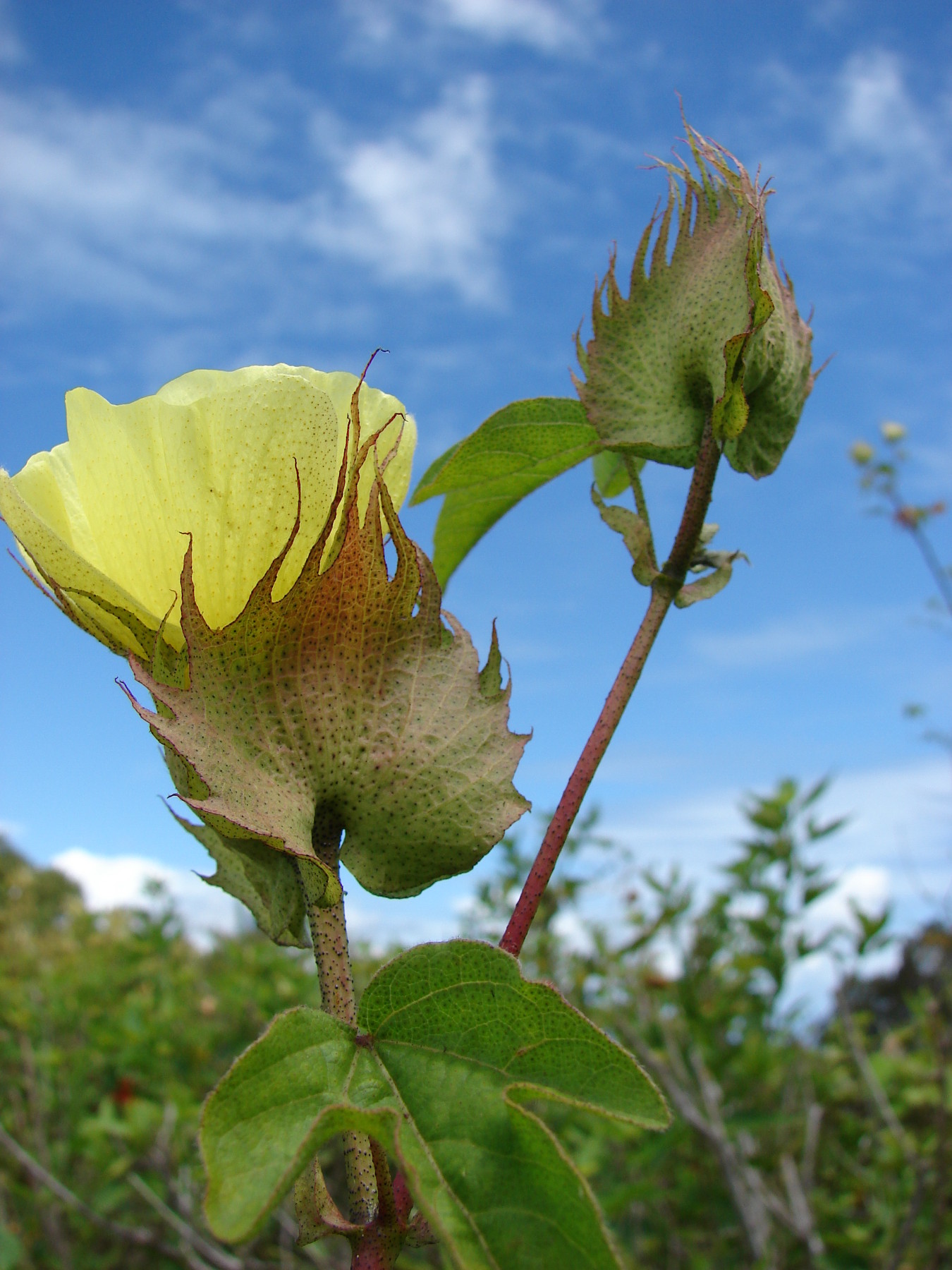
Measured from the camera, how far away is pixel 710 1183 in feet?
11.4

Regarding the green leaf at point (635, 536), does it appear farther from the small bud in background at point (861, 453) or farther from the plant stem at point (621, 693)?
the small bud in background at point (861, 453)

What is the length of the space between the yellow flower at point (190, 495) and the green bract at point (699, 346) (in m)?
0.24

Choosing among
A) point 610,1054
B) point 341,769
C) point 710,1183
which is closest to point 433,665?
point 341,769

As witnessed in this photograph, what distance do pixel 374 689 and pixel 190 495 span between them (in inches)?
7.6

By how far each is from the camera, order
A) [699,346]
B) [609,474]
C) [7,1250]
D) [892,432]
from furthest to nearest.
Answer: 1. [892,432]
2. [7,1250]
3. [609,474]
4. [699,346]

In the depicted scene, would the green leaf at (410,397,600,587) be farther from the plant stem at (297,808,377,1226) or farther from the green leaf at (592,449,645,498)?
the plant stem at (297,808,377,1226)

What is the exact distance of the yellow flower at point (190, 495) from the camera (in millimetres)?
744

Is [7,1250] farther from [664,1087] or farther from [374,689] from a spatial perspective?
[374,689]

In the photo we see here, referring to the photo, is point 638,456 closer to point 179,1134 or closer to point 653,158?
point 653,158

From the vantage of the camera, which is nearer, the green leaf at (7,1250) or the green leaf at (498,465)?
the green leaf at (498,465)

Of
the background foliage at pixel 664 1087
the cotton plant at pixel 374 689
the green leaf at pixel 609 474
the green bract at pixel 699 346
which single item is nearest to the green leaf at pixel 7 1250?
the background foliage at pixel 664 1087

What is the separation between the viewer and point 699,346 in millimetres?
828

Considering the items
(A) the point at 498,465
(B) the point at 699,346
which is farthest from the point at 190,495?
(B) the point at 699,346

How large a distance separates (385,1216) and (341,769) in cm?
28
